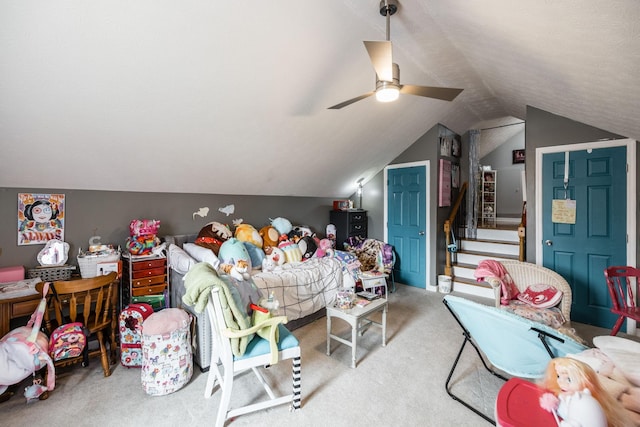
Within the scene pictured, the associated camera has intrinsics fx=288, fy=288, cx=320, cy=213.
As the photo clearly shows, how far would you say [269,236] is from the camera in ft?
12.5

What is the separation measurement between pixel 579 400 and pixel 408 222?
3.79 metres

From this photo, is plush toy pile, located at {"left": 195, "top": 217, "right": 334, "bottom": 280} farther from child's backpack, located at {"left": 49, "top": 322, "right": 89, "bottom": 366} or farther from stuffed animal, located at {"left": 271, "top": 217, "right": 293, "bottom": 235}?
child's backpack, located at {"left": 49, "top": 322, "right": 89, "bottom": 366}

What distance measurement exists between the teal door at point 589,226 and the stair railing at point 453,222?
1296 mm

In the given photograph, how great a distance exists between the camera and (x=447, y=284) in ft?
14.4

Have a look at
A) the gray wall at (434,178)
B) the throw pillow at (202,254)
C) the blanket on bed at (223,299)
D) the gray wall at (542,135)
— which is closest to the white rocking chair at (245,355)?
the blanket on bed at (223,299)

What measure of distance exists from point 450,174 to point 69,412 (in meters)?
5.23

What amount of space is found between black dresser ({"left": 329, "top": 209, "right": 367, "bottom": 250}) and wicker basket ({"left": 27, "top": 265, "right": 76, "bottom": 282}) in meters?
3.42

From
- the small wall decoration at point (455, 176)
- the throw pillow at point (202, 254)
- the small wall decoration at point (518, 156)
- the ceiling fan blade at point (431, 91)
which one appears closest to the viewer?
the ceiling fan blade at point (431, 91)

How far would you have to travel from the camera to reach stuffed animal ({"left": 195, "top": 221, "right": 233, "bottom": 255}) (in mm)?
3230

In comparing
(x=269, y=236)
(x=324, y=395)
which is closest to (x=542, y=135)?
(x=269, y=236)

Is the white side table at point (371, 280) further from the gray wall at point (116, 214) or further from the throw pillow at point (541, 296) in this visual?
the gray wall at point (116, 214)

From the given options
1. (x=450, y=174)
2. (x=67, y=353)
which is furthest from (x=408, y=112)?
(x=67, y=353)

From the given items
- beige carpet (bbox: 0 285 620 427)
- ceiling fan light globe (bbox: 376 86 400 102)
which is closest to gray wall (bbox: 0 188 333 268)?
beige carpet (bbox: 0 285 620 427)

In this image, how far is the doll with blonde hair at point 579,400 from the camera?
1036 mm
